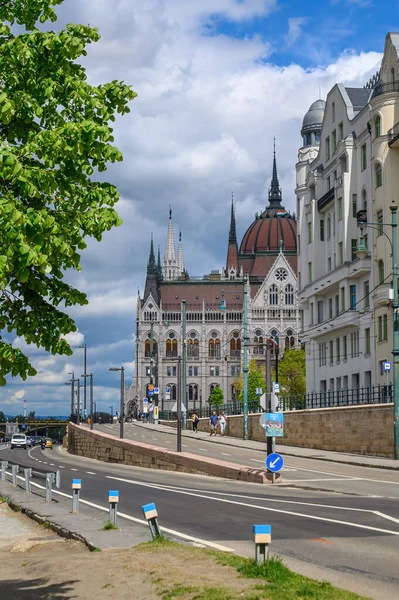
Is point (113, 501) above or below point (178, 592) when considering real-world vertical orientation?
above

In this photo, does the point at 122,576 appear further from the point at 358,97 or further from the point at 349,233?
the point at 358,97

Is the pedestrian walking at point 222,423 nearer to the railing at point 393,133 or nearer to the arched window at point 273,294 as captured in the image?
the railing at point 393,133

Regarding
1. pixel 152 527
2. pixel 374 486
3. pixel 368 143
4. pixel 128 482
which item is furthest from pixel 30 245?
pixel 368 143

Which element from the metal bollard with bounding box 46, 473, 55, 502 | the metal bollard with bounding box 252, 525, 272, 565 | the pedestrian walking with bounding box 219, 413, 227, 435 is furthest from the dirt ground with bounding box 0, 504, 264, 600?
the pedestrian walking with bounding box 219, 413, 227, 435

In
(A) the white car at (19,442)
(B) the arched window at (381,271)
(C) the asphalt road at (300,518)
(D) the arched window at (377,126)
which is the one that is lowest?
(A) the white car at (19,442)

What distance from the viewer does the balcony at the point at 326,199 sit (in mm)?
59406

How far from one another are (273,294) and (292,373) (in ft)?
263

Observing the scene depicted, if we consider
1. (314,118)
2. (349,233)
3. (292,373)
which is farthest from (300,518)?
(292,373)

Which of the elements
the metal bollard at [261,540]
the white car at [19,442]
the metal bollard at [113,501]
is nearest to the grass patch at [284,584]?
the metal bollard at [261,540]

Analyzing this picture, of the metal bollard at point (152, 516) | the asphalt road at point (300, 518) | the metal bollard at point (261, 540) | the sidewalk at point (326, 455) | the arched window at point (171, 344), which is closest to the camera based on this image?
the metal bollard at point (261, 540)

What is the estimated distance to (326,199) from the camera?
6078cm

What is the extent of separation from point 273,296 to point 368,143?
142 meters

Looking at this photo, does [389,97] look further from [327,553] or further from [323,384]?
[327,553]

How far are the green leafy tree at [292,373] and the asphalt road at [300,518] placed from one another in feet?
267
